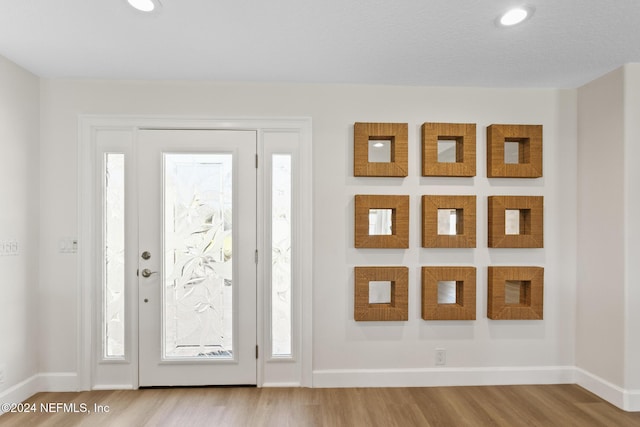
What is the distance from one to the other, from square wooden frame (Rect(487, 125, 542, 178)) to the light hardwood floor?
1.69 m

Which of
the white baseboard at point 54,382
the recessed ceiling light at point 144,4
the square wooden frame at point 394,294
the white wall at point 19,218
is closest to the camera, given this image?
the recessed ceiling light at point 144,4

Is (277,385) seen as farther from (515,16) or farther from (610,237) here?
(515,16)

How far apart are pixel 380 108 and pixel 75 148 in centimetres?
241

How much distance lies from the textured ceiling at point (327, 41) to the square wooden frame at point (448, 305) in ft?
4.90

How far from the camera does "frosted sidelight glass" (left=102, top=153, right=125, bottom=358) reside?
2764mm

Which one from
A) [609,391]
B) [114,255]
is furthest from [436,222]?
[114,255]

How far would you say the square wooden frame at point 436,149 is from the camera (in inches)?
110

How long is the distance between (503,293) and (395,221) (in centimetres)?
104

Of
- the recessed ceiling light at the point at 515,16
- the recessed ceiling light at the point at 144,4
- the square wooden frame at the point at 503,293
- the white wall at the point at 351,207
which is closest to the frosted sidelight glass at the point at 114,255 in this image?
the white wall at the point at 351,207

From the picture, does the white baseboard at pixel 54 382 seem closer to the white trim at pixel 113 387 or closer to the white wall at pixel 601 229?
the white trim at pixel 113 387

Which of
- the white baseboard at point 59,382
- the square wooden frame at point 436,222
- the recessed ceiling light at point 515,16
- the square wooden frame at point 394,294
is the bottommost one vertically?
the white baseboard at point 59,382

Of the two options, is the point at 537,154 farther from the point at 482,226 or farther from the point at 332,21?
the point at 332,21

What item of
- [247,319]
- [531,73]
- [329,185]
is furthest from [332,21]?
[247,319]

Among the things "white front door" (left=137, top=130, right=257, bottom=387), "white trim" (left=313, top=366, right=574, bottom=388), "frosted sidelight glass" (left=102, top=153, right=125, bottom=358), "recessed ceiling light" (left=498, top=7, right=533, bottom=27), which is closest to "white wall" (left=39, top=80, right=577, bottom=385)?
"white trim" (left=313, top=366, right=574, bottom=388)
